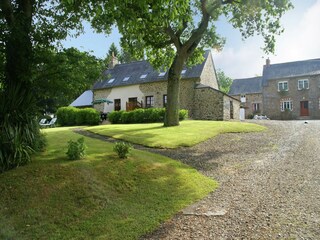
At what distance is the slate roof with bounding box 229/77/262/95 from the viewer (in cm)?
5074

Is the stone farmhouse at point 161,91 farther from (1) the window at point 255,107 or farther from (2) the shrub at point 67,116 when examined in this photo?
(1) the window at point 255,107

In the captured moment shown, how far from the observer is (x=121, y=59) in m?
62.4

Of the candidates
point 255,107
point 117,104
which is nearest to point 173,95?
point 117,104

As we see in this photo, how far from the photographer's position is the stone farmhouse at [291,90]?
136ft

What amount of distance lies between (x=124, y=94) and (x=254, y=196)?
94.0ft

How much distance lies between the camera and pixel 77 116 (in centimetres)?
2448

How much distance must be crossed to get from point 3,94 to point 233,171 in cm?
641

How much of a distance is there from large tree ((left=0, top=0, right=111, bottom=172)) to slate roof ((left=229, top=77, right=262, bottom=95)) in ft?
148

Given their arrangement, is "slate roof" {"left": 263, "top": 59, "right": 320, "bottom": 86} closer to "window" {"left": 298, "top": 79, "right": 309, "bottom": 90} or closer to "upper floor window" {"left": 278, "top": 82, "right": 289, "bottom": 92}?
"window" {"left": 298, "top": 79, "right": 309, "bottom": 90}

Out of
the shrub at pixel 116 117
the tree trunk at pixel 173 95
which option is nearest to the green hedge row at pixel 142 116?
the shrub at pixel 116 117

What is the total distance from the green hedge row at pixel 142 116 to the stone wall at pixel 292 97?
26.1m

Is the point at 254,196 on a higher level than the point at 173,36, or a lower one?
lower

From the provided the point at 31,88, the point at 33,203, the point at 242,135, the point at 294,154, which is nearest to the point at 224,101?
the point at 242,135

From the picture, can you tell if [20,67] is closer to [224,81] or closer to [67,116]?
[67,116]
